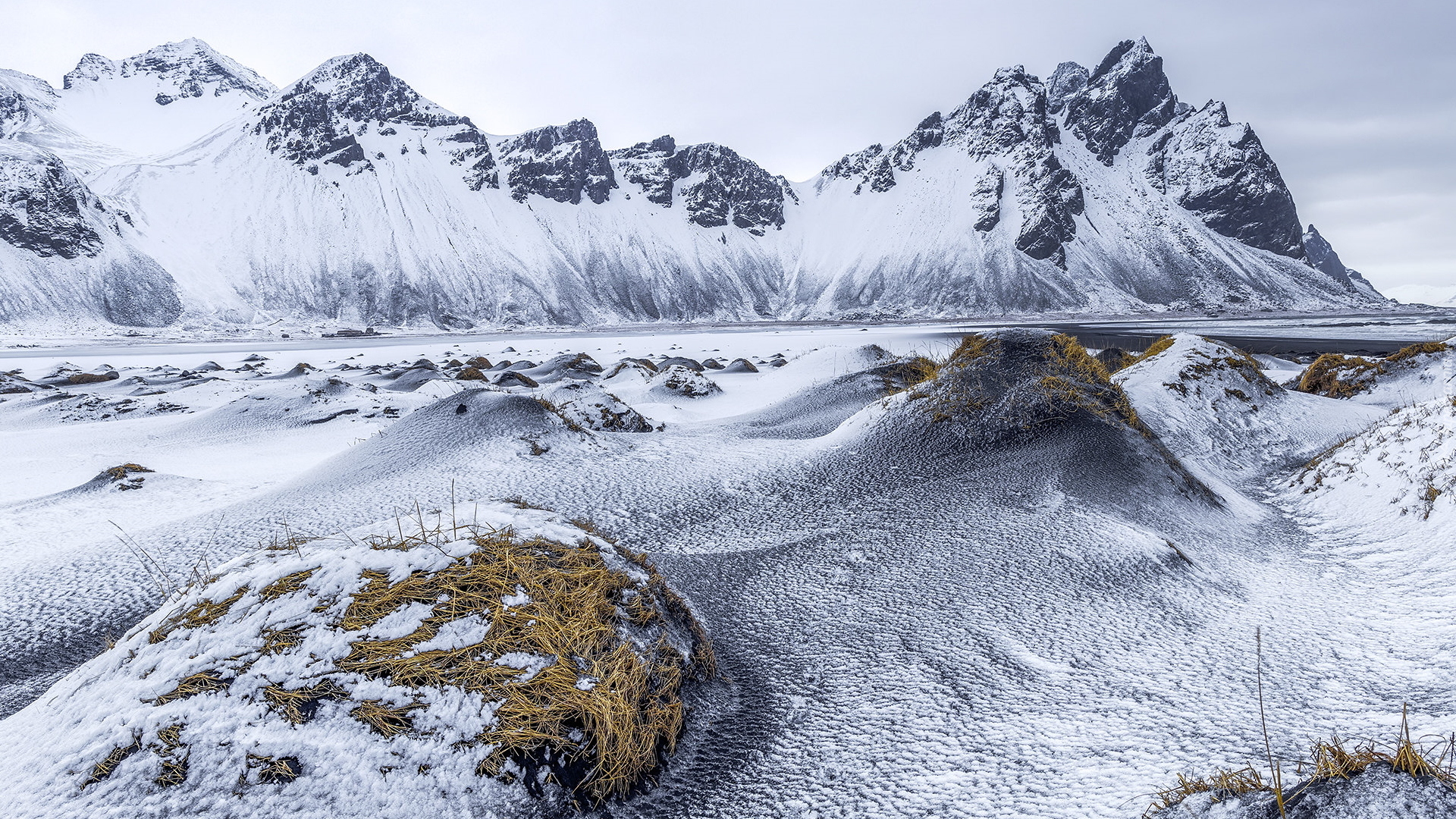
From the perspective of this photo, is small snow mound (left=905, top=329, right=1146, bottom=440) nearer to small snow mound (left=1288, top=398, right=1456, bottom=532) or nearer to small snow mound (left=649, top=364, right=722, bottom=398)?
small snow mound (left=1288, top=398, right=1456, bottom=532)

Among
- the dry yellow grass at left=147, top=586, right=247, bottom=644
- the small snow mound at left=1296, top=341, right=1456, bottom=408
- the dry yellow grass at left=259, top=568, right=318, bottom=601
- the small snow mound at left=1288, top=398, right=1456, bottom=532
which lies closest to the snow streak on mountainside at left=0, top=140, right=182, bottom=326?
the dry yellow grass at left=147, top=586, right=247, bottom=644

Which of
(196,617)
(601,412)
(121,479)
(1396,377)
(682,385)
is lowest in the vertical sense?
(121,479)

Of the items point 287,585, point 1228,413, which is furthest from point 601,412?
point 1228,413

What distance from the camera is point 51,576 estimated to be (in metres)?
6.57

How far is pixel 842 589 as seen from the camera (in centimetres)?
630

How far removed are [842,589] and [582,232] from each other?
570ft

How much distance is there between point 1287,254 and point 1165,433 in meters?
249

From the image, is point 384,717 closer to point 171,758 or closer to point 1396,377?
point 171,758

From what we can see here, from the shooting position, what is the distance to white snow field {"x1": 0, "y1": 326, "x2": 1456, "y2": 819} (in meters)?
3.17

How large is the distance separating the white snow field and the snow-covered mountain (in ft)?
416

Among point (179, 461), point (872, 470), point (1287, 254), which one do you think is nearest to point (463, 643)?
point (872, 470)

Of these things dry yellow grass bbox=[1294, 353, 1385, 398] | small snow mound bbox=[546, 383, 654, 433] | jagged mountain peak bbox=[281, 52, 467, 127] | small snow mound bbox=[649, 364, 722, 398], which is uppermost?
jagged mountain peak bbox=[281, 52, 467, 127]

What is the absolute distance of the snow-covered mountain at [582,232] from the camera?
126688 mm

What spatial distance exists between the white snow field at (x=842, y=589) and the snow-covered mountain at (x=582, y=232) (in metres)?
127
